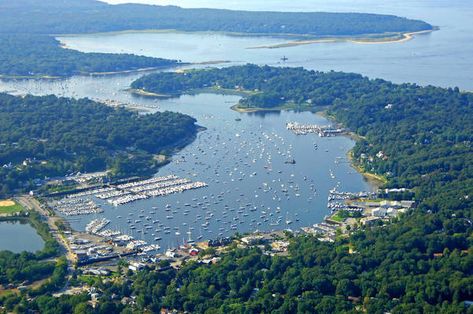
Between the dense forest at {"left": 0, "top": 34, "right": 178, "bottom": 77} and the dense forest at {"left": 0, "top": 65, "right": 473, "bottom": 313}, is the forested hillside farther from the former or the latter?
the dense forest at {"left": 0, "top": 34, "right": 178, "bottom": 77}

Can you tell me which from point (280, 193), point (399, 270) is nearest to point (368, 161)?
point (280, 193)

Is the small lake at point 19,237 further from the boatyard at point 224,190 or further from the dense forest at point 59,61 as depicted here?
the dense forest at point 59,61

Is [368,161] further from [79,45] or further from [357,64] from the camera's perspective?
[79,45]

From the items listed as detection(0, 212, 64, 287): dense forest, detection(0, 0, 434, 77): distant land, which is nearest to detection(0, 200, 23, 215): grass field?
detection(0, 212, 64, 287): dense forest

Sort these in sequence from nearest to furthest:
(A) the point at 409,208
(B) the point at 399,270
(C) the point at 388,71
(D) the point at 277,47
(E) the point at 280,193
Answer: (B) the point at 399,270 < (A) the point at 409,208 < (E) the point at 280,193 < (C) the point at 388,71 < (D) the point at 277,47

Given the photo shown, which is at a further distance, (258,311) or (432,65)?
(432,65)

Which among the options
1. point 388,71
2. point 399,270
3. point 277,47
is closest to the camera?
point 399,270
